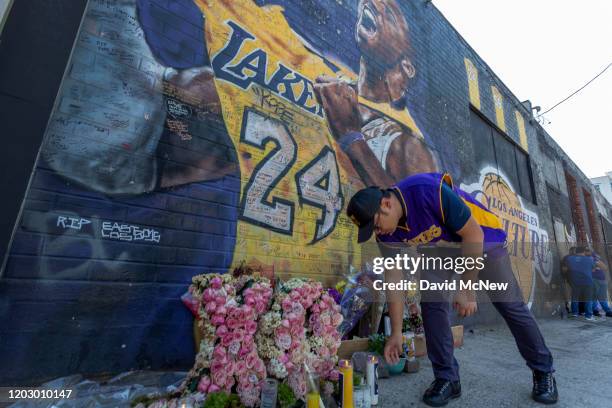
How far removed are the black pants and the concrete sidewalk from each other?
24 centimetres

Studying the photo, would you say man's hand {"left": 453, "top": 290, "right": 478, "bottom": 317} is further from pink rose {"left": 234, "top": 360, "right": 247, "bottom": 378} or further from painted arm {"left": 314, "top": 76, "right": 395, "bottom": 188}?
painted arm {"left": 314, "top": 76, "right": 395, "bottom": 188}

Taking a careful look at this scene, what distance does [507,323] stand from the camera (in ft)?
7.59

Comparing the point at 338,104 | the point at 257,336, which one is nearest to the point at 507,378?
the point at 257,336

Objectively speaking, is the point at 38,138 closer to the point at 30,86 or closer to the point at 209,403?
the point at 30,86

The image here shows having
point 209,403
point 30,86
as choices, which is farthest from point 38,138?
point 209,403

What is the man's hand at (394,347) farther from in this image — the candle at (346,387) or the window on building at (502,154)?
the window on building at (502,154)

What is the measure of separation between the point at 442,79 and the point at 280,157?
486 centimetres

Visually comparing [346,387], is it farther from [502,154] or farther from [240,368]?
[502,154]

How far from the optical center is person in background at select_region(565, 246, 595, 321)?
27.5ft

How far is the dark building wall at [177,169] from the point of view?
2266mm

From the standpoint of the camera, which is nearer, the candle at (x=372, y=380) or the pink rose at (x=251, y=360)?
the pink rose at (x=251, y=360)

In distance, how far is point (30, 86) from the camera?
2275 mm

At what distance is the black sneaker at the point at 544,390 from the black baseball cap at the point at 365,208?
5.16 feet

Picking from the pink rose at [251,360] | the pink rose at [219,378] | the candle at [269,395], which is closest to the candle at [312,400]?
the candle at [269,395]
